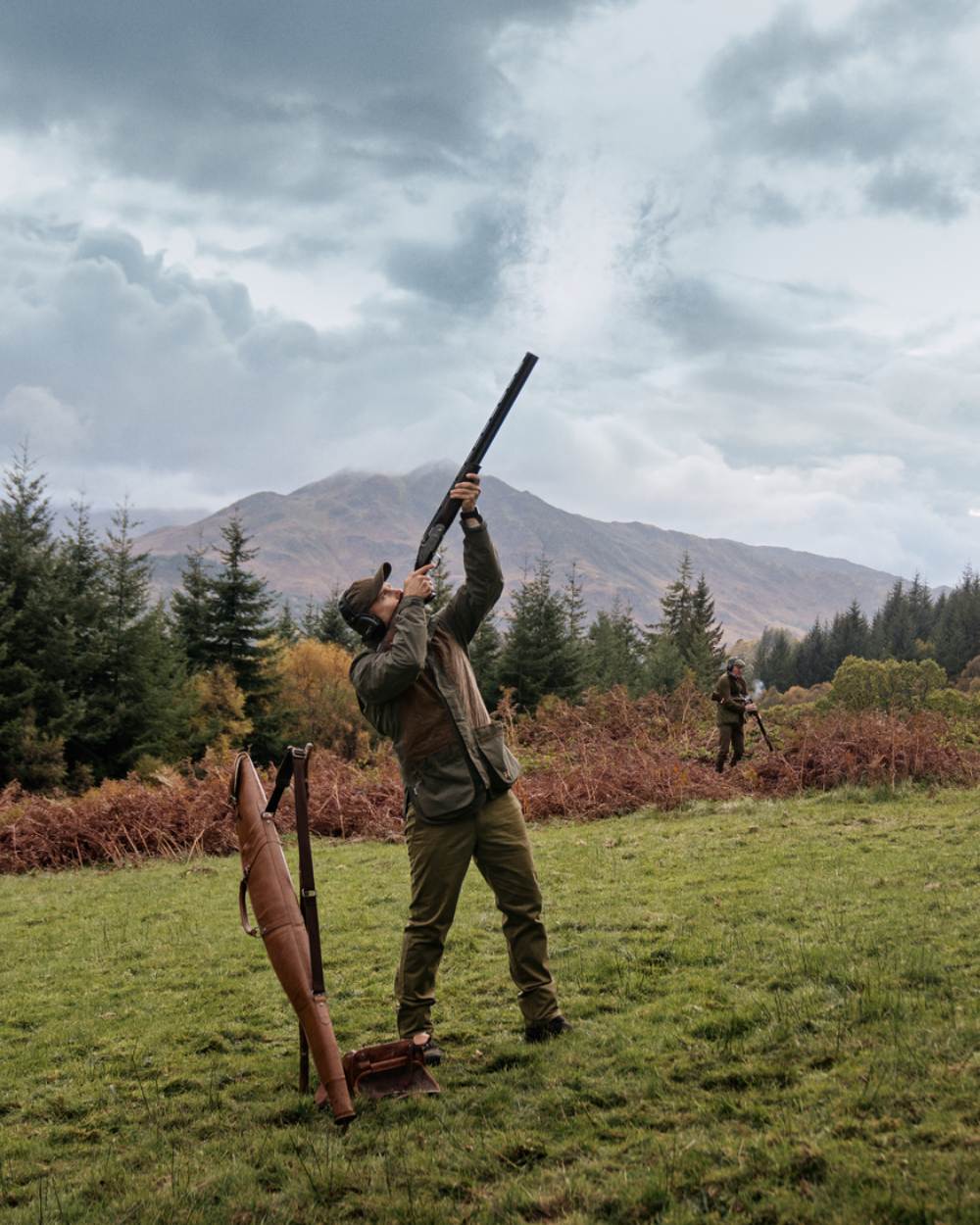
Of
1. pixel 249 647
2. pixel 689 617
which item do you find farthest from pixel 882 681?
pixel 689 617

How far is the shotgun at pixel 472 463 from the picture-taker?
5.93 m

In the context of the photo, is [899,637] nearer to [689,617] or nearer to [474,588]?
[689,617]

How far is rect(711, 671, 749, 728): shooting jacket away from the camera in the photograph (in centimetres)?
1989

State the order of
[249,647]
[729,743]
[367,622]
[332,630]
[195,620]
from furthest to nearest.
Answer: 1. [332,630]
2. [249,647]
3. [195,620]
4. [729,743]
5. [367,622]

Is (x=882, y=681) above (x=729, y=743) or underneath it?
above

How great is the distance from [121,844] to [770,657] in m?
118

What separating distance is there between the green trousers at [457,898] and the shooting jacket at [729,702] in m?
14.7

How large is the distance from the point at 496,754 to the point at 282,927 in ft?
5.17

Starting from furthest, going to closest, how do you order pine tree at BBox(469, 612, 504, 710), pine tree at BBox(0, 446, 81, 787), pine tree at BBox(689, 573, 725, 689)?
pine tree at BBox(689, 573, 725, 689)
pine tree at BBox(469, 612, 504, 710)
pine tree at BBox(0, 446, 81, 787)

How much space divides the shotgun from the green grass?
3.02 meters

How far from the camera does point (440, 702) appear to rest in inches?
227

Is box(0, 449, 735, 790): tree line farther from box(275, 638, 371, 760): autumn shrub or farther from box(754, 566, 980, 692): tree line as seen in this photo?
box(754, 566, 980, 692): tree line

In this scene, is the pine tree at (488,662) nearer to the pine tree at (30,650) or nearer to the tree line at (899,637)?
the pine tree at (30,650)

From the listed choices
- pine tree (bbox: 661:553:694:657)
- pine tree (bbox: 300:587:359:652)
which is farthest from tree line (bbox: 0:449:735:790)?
pine tree (bbox: 661:553:694:657)
